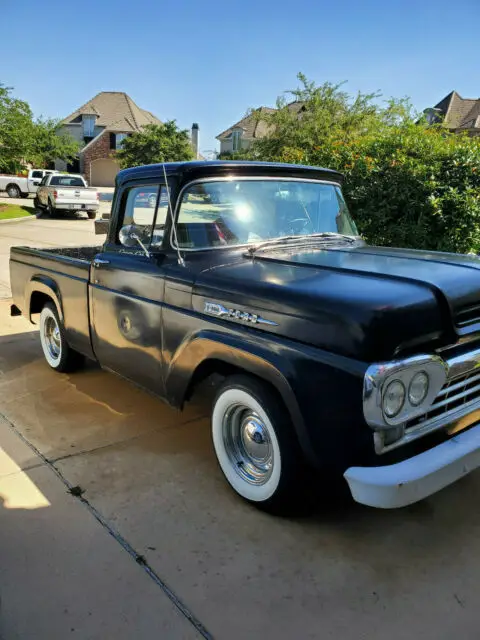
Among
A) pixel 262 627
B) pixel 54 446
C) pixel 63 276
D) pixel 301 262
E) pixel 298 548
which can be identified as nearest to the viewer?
pixel 262 627

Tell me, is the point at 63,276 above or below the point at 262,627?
above

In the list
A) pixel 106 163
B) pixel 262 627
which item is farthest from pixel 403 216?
pixel 106 163

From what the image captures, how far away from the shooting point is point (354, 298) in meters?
2.23

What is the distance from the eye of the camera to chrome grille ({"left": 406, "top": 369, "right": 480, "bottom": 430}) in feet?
7.59

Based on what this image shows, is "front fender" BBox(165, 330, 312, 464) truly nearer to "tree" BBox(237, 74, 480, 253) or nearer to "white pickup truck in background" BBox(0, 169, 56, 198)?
"tree" BBox(237, 74, 480, 253)

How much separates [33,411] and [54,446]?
2.17 feet

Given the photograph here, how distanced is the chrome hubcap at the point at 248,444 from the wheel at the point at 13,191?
3078 cm

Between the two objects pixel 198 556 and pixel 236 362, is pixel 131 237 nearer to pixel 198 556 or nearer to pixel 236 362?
pixel 236 362

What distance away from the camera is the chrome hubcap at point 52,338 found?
4.89m

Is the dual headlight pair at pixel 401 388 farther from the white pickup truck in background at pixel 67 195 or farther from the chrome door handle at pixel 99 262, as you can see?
the white pickup truck in background at pixel 67 195

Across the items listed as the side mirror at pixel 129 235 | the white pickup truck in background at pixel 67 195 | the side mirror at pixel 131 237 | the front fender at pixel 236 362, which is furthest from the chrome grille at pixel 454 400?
the white pickup truck in background at pixel 67 195

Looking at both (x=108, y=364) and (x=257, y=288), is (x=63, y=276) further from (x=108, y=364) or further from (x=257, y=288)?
(x=257, y=288)

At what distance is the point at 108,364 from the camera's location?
3850 millimetres

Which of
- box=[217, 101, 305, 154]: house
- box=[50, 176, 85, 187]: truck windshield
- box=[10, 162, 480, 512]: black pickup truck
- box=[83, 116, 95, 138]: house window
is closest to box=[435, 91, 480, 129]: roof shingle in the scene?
box=[217, 101, 305, 154]: house
